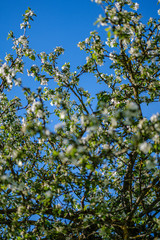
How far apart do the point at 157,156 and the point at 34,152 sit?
546 centimetres

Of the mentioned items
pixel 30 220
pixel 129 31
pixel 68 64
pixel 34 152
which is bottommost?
pixel 30 220

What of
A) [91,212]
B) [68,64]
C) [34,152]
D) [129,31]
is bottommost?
[91,212]

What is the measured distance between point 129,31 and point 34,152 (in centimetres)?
560

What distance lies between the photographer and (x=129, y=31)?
6.50 metres

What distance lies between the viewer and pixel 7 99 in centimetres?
928

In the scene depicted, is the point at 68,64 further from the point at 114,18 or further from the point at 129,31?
the point at 114,18

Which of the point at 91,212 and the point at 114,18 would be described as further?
the point at 91,212

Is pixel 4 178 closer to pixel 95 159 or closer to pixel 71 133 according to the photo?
pixel 95 159

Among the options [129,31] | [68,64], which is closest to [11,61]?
[68,64]

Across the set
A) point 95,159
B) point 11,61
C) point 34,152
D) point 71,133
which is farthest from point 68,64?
point 95,159

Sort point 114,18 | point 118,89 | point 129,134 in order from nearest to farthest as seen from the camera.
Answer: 1. point 114,18
2. point 129,134
3. point 118,89

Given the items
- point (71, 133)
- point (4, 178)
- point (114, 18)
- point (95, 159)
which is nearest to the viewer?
point (95, 159)

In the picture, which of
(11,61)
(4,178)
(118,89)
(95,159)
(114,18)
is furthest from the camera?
(118,89)

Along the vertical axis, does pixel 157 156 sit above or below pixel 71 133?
below
